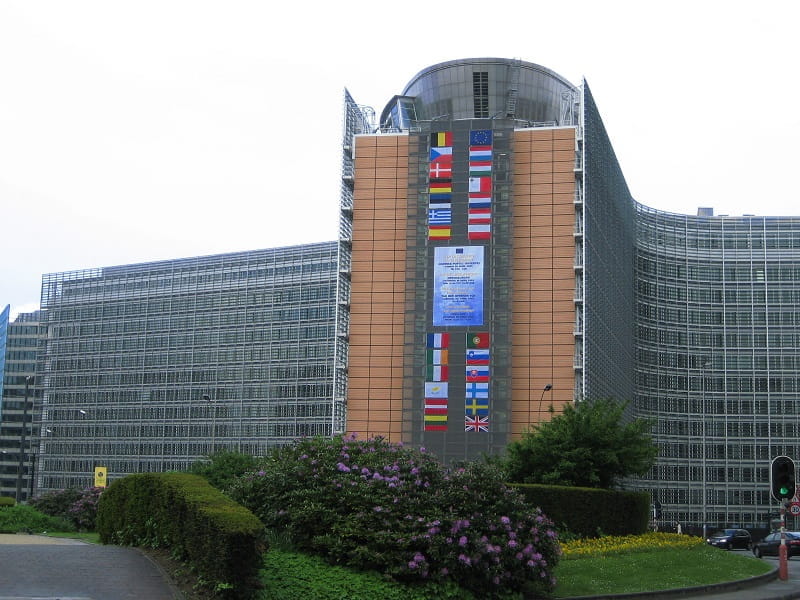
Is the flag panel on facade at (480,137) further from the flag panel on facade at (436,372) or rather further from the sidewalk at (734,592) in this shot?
the sidewalk at (734,592)

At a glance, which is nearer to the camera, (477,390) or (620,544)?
(620,544)

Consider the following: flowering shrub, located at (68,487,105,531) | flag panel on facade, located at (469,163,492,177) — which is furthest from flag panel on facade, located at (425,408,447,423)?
flowering shrub, located at (68,487,105,531)

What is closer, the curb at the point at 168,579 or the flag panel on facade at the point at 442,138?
the curb at the point at 168,579

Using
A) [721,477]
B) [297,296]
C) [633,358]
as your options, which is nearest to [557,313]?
[633,358]

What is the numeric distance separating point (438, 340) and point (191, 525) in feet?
176

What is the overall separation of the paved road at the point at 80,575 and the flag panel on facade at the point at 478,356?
5115 cm

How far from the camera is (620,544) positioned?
30484 mm

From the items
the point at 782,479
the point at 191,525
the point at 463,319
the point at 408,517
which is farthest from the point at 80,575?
the point at 463,319

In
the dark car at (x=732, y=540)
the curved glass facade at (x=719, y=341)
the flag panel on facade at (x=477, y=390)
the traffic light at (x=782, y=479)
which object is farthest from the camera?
the curved glass facade at (x=719, y=341)

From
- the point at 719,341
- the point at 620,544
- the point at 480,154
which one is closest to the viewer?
the point at 620,544

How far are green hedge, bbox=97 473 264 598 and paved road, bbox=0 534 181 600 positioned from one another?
66cm

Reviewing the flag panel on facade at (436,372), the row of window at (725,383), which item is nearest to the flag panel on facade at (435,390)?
the flag panel on facade at (436,372)

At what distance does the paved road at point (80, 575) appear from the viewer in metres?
16.4

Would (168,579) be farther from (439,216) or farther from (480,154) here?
(480,154)
